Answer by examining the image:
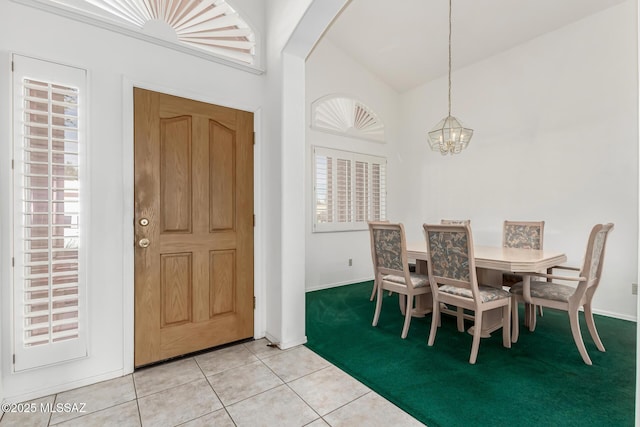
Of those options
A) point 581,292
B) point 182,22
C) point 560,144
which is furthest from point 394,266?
point 182,22

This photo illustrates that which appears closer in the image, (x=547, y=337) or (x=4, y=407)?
(x=4, y=407)

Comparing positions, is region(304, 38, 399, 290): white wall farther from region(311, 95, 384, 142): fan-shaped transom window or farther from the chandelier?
the chandelier

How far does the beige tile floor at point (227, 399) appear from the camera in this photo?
1.65m

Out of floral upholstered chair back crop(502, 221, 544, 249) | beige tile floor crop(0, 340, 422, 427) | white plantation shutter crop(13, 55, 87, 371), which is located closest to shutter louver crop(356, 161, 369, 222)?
floral upholstered chair back crop(502, 221, 544, 249)

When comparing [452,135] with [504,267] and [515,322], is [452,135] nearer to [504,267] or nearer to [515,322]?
[504,267]

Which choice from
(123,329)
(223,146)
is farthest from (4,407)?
(223,146)

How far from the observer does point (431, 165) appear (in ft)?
16.7

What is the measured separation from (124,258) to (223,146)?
1124 mm

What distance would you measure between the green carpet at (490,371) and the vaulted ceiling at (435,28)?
11.1 ft

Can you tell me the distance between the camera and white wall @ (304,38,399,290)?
445cm

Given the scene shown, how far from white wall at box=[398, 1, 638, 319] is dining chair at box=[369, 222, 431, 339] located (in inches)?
81.8

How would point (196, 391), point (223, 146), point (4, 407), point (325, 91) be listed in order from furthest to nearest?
point (325, 91)
point (223, 146)
point (196, 391)
point (4, 407)

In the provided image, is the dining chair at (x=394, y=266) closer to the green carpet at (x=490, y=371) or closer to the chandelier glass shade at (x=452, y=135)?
the green carpet at (x=490, y=371)

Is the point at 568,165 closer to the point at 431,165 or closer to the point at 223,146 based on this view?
the point at 431,165
